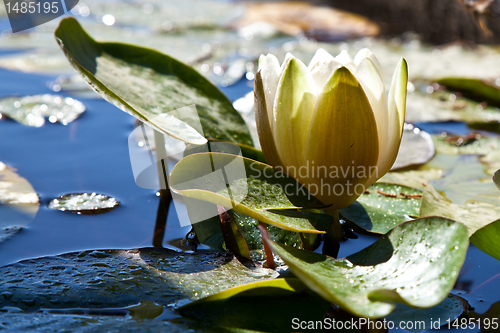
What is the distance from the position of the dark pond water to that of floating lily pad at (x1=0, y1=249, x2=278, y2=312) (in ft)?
0.26

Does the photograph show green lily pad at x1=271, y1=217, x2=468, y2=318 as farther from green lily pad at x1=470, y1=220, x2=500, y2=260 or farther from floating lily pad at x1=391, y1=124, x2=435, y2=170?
floating lily pad at x1=391, y1=124, x2=435, y2=170

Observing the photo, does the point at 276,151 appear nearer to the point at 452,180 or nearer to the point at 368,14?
the point at 452,180

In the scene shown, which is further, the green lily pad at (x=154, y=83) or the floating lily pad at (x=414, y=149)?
the floating lily pad at (x=414, y=149)

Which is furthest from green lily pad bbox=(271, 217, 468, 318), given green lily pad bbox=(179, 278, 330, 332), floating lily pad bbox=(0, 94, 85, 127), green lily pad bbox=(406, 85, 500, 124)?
floating lily pad bbox=(0, 94, 85, 127)

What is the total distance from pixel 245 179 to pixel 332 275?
17 cm

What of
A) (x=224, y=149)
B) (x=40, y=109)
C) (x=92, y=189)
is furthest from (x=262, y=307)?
(x=40, y=109)

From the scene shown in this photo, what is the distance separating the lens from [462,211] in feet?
2.27

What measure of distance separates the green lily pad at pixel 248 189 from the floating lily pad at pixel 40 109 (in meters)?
0.81

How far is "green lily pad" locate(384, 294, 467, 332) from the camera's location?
1.45 feet

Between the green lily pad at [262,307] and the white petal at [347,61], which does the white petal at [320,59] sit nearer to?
the white petal at [347,61]

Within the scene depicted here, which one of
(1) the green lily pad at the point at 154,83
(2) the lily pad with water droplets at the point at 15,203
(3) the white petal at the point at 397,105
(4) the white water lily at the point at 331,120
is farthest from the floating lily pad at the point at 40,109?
(3) the white petal at the point at 397,105

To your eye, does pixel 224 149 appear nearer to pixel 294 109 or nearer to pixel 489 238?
pixel 294 109

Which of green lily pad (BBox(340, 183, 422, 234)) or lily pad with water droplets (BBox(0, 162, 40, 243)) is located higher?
lily pad with water droplets (BBox(0, 162, 40, 243))

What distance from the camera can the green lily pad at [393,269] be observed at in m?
0.37
